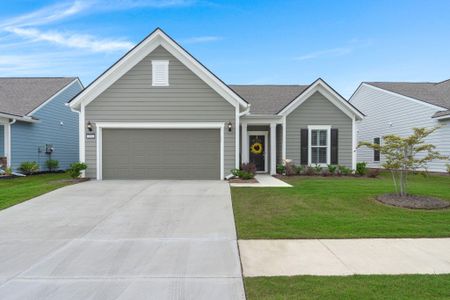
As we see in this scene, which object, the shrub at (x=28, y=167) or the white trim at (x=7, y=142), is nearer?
the white trim at (x=7, y=142)

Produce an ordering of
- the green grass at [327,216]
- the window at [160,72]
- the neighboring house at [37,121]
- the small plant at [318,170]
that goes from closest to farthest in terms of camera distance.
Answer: the green grass at [327,216] → the window at [160,72] → the small plant at [318,170] → the neighboring house at [37,121]

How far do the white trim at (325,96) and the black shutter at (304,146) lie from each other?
4.08 ft

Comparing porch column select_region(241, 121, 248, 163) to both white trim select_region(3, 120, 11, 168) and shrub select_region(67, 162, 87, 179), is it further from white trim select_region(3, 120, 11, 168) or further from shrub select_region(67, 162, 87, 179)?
white trim select_region(3, 120, 11, 168)

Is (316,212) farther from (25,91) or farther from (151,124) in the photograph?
(25,91)

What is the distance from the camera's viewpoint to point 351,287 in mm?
3645

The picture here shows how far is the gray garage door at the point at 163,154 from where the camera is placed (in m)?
13.2

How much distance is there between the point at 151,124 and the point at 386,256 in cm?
1031

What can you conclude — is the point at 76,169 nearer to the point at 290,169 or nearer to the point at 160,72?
the point at 160,72

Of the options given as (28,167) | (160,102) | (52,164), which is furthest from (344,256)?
(52,164)

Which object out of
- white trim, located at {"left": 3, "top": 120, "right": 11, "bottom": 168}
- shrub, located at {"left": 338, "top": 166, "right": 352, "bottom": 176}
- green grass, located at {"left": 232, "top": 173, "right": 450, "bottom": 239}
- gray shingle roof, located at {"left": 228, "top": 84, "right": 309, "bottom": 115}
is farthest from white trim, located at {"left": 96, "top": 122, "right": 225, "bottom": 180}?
shrub, located at {"left": 338, "top": 166, "right": 352, "bottom": 176}

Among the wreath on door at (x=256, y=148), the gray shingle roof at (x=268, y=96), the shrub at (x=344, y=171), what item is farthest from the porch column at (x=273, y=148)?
the shrub at (x=344, y=171)

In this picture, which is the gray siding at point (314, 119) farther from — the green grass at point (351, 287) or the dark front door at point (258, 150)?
the green grass at point (351, 287)

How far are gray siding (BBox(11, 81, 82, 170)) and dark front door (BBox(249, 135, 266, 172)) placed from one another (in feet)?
39.7

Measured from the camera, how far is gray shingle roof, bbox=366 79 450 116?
56.2 ft
